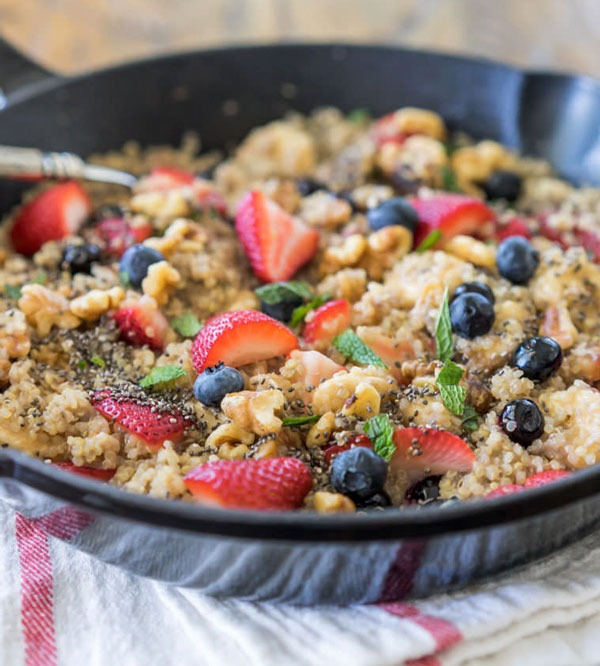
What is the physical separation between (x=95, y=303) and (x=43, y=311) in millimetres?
111

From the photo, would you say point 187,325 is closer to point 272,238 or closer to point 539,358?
point 272,238

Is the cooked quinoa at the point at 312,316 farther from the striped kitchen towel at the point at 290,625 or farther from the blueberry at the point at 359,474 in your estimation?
the striped kitchen towel at the point at 290,625

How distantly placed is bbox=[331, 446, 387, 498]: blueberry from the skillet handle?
1568mm

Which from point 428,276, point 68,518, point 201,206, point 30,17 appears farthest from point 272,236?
point 30,17

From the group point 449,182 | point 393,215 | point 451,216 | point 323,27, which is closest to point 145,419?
point 393,215

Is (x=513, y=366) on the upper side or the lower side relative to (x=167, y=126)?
lower

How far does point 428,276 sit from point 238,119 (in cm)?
107

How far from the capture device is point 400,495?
1525 mm

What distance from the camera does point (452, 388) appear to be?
162 cm

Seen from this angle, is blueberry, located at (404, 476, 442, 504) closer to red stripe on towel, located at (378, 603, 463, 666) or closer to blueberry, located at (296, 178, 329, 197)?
red stripe on towel, located at (378, 603, 463, 666)

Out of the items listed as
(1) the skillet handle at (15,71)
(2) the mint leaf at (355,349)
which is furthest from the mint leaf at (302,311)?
(1) the skillet handle at (15,71)

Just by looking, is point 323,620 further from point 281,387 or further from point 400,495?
point 281,387

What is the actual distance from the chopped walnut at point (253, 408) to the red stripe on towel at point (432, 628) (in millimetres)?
373

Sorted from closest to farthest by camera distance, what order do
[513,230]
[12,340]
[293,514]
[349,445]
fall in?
[293,514] → [349,445] → [12,340] → [513,230]
